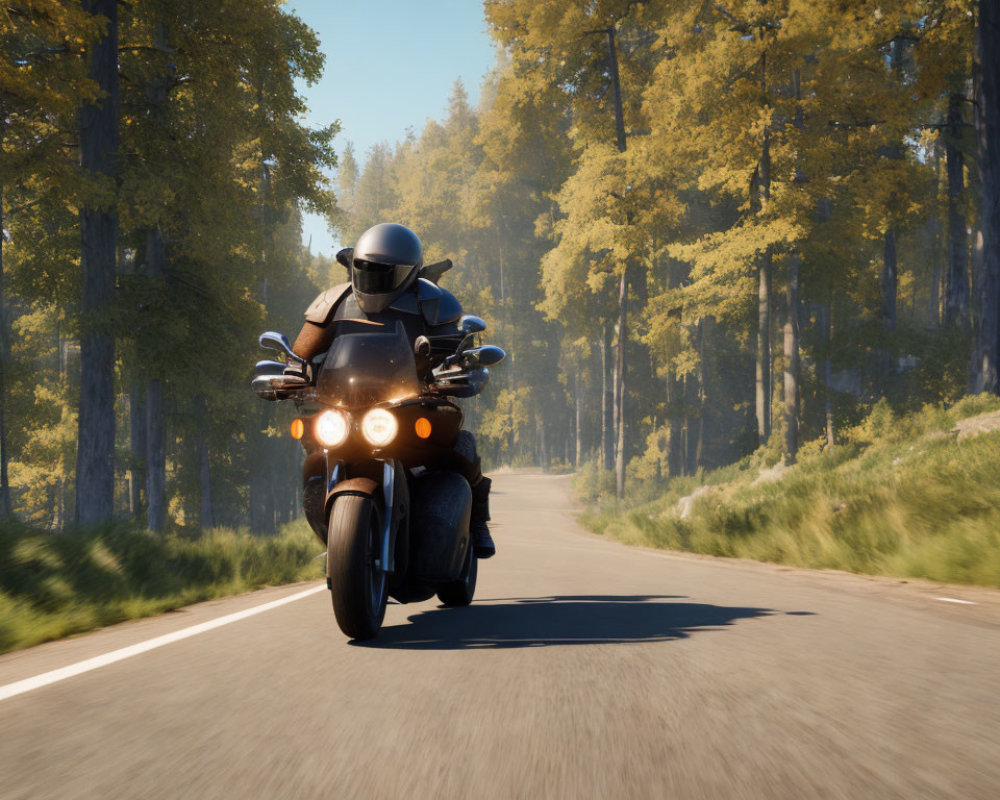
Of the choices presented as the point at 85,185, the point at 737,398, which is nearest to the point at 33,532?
the point at 85,185

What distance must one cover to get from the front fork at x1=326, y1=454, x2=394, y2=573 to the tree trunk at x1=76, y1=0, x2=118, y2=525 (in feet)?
40.1

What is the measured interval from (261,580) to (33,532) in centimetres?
283

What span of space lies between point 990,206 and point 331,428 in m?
22.3

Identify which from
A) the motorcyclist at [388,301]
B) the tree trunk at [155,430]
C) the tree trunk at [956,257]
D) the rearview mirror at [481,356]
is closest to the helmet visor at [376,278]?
the motorcyclist at [388,301]

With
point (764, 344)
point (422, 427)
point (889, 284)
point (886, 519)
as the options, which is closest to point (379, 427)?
point (422, 427)

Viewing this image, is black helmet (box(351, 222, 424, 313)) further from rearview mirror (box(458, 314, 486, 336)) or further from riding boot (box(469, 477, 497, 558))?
riding boot (box(469, 477, 497, 558))

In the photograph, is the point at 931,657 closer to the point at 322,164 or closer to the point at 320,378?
the point at 320,378

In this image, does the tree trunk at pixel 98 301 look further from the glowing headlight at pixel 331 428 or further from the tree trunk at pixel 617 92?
the tree trunk at pixel 617 92

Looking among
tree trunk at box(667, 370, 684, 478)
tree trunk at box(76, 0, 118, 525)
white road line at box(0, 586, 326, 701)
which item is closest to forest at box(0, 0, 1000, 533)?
tree trunk at box(76, 0, 118, 525)

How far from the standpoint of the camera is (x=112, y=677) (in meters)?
4.26

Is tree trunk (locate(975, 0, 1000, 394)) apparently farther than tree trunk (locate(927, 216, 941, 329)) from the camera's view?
No

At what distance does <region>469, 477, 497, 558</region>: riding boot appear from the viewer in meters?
6.58

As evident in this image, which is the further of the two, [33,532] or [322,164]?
[322,164]

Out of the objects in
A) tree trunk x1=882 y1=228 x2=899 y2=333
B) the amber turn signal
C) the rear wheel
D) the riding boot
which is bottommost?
the rear wheel
